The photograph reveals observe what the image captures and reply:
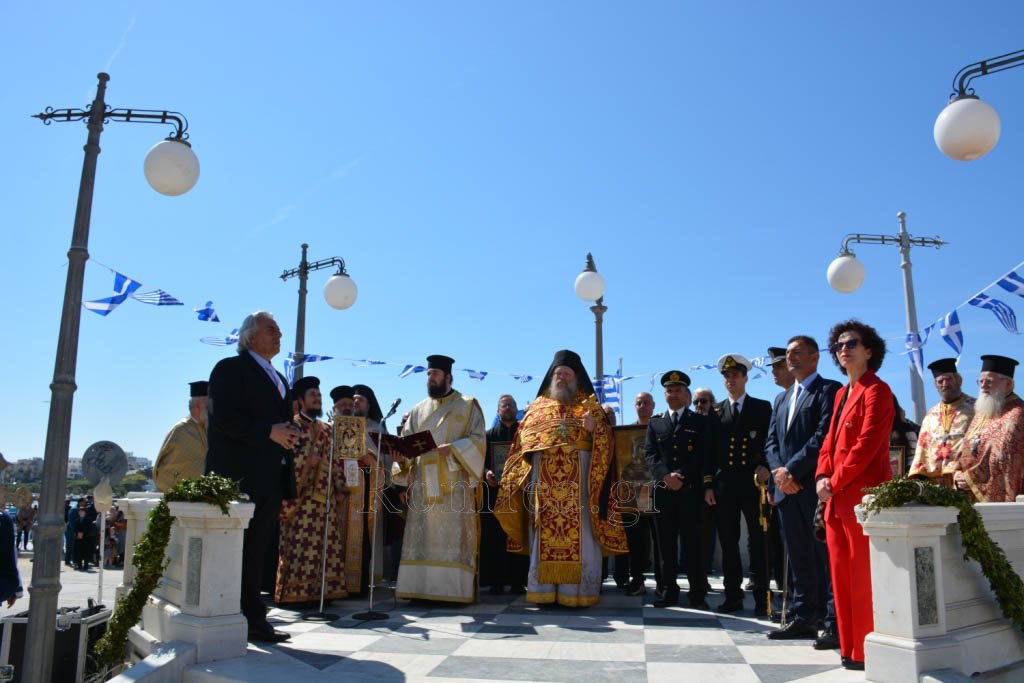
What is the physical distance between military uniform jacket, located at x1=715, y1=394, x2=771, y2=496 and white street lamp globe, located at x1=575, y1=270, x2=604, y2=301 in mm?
5418

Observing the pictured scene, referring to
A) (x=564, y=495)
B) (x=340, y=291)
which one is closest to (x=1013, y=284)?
(x=564, y=495)

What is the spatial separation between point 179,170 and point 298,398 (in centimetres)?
252

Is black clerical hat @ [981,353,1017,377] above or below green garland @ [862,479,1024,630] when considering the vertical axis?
above

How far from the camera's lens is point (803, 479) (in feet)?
18.3

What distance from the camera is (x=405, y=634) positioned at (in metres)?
5.85

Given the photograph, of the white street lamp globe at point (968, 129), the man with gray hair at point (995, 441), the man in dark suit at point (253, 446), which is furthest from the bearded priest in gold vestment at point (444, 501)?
the white street lamp globe at point (968, 129)

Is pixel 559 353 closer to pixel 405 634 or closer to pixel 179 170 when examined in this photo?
pixel 405 634

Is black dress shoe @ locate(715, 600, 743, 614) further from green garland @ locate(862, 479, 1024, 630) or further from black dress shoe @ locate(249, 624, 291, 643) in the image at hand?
black dress shoe @ locate(249, 624, 291, 643)

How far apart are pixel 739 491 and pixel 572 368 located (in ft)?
6.15

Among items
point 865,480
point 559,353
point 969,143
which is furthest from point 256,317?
point 969,143

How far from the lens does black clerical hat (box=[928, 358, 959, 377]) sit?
24.5ft

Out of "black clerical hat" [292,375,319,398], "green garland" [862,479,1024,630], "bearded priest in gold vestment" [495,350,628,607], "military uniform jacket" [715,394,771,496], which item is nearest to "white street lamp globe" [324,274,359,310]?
"black clerical hat" [292,375,319,398]

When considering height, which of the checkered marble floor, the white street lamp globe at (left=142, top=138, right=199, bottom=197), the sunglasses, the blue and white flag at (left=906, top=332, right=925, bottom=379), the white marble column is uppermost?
the white street lamp globe at (left=142, top=138, right=199, bottom=197)

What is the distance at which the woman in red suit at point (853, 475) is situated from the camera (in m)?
4.53
